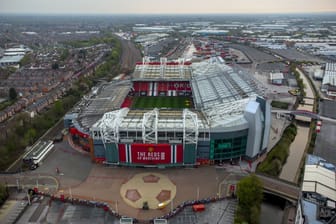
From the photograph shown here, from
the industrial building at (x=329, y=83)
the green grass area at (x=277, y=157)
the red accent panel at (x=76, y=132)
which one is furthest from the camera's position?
the industrial building at (x=329, y=83)

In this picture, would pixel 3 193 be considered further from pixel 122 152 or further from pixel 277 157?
pixel 277 157

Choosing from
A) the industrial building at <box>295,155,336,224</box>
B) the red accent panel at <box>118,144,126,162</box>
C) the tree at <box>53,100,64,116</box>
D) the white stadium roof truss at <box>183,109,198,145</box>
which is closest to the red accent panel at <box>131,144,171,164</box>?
the red accent panel at <box>118,144,126,162</box>

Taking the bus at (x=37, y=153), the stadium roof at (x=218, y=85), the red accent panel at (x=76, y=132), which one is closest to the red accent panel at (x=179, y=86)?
the stadium roof at (x=218, y=85)

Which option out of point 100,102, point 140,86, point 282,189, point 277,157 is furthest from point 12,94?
point 282,189

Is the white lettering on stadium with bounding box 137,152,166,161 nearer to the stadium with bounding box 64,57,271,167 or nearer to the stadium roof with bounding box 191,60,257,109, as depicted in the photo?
the stadium with bounding box 64,57,271,167

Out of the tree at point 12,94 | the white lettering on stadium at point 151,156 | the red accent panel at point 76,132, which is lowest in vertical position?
the white lettering on stadium at point 151,156

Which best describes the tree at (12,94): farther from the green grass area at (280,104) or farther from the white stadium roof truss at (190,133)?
the green grass area at (280,104)
